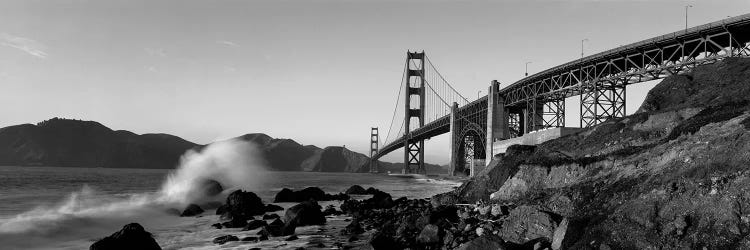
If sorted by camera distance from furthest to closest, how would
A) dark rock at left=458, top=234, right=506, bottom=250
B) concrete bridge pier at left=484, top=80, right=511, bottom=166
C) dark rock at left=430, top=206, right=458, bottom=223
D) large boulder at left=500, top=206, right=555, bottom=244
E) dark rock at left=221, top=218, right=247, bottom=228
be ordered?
concrete bridge pier at left=484, top=80, right=511, bottom=166, dark rock at left=221, top=218, right=247, bottom=228, dark rock at left=430, top=206, right=458, bottom=223, large boulder at left=500, top=206, right=555, bottom=244, dark rock at left=458, top=234, right=506, bottom=250

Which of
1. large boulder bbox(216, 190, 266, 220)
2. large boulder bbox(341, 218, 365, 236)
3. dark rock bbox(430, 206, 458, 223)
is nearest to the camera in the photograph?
dark rock bbox(430, 206, 458, 223)

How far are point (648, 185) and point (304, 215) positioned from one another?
50.9 feet

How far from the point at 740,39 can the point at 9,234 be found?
43.4 m

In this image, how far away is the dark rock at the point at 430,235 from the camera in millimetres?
14633

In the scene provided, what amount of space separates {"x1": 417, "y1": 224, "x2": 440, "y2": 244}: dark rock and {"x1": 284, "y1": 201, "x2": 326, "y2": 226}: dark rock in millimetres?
9225

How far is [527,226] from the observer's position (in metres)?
13.6

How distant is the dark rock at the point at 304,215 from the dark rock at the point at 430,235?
923 cm

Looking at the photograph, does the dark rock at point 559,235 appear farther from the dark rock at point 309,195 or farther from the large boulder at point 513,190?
the dark rock at point 309,195

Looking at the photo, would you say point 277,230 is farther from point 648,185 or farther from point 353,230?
point 648,185

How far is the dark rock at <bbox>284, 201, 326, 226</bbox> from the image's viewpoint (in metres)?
23.2

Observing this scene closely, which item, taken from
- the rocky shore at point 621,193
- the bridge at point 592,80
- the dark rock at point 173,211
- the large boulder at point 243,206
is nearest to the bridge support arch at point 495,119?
the bridge at point 592,80

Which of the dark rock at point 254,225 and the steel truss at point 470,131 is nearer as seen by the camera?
the dark rock at point 254,225

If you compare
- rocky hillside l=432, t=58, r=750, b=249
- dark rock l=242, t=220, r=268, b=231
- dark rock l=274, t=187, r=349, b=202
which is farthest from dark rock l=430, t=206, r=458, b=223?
dark rock l=274, t=187, r=349, b=202

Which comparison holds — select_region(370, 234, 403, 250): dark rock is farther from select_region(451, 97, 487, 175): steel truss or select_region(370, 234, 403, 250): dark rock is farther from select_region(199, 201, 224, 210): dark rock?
select_region(451, 97, 487, 175): steel truss
